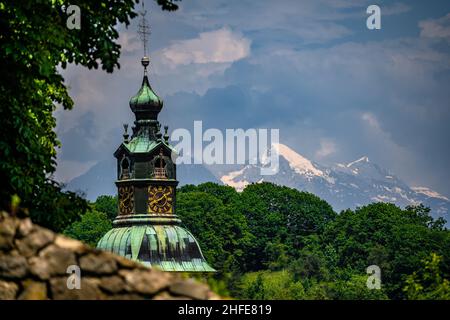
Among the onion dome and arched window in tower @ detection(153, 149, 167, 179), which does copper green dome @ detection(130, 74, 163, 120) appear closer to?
the onion dome

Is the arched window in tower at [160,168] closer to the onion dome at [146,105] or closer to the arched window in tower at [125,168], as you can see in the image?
the arched window in tower at [125,168]

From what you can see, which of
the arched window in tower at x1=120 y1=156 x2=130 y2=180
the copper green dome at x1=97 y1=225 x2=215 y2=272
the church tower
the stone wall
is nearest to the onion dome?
the church tower

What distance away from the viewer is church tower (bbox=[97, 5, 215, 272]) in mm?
85688

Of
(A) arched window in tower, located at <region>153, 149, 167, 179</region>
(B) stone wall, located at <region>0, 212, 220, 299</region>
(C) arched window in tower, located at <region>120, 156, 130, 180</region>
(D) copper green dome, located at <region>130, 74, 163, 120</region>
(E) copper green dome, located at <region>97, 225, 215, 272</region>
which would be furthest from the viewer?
(D) copper green dome, located at <region>130, 74, 163, 120</region>

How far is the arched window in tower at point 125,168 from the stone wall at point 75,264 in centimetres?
7060

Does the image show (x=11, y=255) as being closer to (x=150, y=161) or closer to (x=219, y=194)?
(x=150, y=161)

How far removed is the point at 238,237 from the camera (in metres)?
141

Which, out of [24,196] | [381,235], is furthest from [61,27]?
[381,235]

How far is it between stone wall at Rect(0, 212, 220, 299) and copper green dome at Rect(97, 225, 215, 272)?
64.9 m

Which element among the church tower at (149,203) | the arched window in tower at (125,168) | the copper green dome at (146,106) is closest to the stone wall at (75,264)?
the church tower at (149,203)

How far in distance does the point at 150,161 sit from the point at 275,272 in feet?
143
